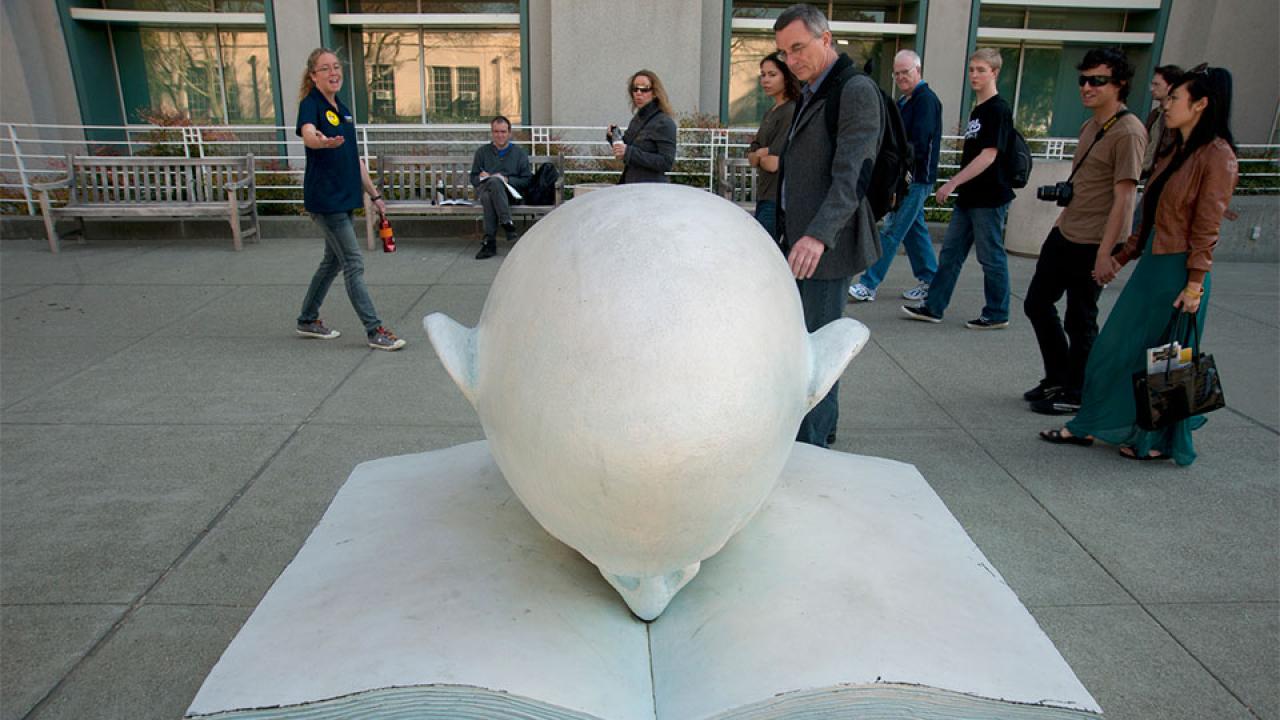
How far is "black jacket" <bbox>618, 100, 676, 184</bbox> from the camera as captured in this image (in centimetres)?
657

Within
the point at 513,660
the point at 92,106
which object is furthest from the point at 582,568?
the point at 92,106

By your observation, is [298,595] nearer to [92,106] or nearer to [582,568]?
[582,568]

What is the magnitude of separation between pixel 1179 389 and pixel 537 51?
10.2m

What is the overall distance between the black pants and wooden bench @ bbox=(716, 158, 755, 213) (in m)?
4.68

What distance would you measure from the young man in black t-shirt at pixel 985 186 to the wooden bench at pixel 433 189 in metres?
4.74

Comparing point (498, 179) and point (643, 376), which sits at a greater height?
point (643, 376)

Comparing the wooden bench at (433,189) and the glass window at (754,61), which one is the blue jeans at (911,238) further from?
the glass window at (754,61)

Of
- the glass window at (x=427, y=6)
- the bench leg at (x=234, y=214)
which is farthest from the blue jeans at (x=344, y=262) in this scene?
the glass window at (x=427, y=6)

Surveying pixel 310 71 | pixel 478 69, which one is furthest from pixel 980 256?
pixel 478 69

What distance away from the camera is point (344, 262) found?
19.1 ft

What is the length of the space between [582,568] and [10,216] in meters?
11.0

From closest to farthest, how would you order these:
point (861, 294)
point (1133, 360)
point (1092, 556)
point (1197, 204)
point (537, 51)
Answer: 1. point (1092, 556)
2. point (1197, 204)
3. point (1133, 360)
4. point (861, 294)
5. point (537, 51)

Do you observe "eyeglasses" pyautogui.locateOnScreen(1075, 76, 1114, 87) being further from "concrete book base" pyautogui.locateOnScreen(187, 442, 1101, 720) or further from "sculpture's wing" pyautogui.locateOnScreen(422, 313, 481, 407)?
"sculpture's wing" pyautogui.locateOnScreen(422, 313, 481, 407)

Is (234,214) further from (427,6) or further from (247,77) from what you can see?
(427,6)
